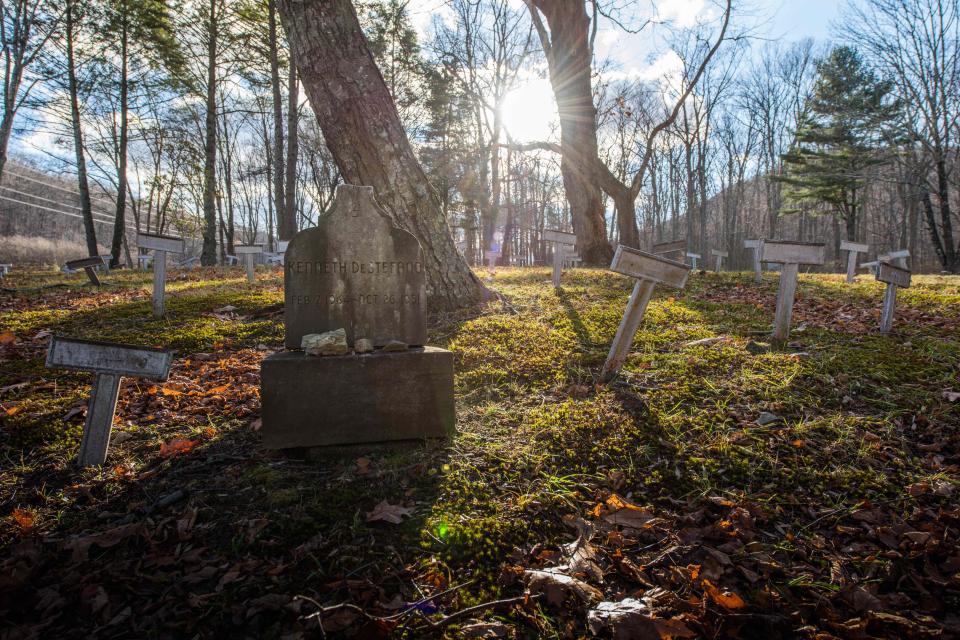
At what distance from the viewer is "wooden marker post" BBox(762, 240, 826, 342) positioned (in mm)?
4191

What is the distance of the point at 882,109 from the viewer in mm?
20062

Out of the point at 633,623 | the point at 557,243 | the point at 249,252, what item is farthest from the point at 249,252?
the point at 633,623

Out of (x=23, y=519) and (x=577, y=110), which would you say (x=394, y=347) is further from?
(x=577, y=110)

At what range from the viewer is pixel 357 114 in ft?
16.8

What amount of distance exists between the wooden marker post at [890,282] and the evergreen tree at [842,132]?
20.2 m

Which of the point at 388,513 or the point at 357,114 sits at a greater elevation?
the point at 357,114

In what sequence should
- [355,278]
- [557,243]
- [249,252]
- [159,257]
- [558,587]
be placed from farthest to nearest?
[249,252]
[557,243]
[159,257]
[355,278]
[558,587]

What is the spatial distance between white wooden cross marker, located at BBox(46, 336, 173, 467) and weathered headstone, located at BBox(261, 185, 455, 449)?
767 millimetres

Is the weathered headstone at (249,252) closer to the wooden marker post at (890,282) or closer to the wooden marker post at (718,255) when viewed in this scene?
the wooden marker post at (890,282)

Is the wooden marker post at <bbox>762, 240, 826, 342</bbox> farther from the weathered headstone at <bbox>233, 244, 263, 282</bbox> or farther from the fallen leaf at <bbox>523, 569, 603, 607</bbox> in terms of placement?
the weathered headstone at <bbox>233, 244, 263, 282</bbox>

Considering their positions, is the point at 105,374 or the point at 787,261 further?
the point at 787,261

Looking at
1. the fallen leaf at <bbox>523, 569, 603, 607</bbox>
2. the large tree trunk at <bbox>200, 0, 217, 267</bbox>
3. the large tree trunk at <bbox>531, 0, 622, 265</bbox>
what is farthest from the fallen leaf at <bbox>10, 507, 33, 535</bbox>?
the large tree trunk at <bbox>200, 0, 217, 267</bbox>

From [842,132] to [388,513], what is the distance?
29392 millimetres

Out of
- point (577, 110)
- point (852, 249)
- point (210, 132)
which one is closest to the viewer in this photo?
point (852, 249)
